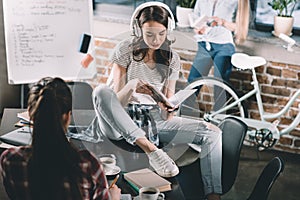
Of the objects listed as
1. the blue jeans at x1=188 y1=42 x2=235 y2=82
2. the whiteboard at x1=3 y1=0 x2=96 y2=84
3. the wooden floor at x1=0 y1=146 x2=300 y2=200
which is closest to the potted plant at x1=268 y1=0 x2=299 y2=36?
the blue jeans at x1=188 y1=42 x2=235 y2=82

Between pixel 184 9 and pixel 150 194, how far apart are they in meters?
1.81

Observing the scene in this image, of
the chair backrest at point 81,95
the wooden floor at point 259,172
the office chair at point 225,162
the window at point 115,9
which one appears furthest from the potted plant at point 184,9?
the chair backrest at point 81,95

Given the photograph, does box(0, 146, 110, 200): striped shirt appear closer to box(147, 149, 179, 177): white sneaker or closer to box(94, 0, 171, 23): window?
box(147, 149, 179, 177): white sneaker

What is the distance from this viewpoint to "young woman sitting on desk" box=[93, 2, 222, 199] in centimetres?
182

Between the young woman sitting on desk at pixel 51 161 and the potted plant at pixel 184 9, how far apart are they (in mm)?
1913

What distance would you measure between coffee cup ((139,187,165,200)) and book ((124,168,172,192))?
2 centimetres

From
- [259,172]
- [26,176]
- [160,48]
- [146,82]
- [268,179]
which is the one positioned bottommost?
[259,172]

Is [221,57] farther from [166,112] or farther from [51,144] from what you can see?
[51,144]

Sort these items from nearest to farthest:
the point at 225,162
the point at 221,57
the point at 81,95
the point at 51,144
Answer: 1. the point at 51,144
2. the point at 81,95
3. the point at 225,162
4. the point at 221,57

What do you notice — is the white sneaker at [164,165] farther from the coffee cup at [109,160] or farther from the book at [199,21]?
the book at [199,21]

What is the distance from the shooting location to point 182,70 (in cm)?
193

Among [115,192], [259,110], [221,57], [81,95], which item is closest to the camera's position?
[115,192]

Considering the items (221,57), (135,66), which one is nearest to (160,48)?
(135,66)

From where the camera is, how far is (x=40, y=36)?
3094 millimetres
